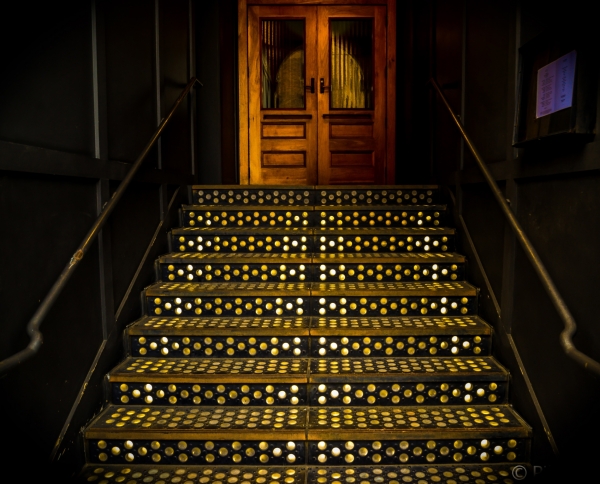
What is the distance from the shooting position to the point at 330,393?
7.84 feet

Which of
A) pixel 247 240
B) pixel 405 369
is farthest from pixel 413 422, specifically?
pixel 247 240

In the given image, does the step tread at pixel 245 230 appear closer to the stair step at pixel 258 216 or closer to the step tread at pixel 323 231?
the step tread at pixel 323 231

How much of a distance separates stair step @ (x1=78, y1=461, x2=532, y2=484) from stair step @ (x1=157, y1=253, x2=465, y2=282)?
126cm

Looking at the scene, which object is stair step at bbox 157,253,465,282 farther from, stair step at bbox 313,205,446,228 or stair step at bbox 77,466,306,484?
stair step at bbox 77,466,306,484

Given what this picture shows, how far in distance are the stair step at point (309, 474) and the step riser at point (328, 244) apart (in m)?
1.57

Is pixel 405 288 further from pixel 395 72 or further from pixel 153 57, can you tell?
pixel 395 72

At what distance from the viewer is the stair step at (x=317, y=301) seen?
288 centimetres

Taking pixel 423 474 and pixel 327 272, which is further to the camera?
pixel 327 272

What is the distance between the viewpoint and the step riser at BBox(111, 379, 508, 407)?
7.84 feet

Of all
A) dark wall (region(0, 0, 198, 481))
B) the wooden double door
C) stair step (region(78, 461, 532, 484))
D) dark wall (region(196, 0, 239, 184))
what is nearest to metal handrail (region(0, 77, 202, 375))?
dark wall (region(0, 0, 198, 481))

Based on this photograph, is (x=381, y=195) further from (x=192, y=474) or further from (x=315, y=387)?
(x=192, y=474)

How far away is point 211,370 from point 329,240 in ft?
4.34

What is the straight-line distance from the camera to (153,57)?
11.0 ft

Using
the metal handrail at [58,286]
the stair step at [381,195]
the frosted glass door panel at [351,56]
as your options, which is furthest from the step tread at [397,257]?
the frosted glass door panel at [351,56]
